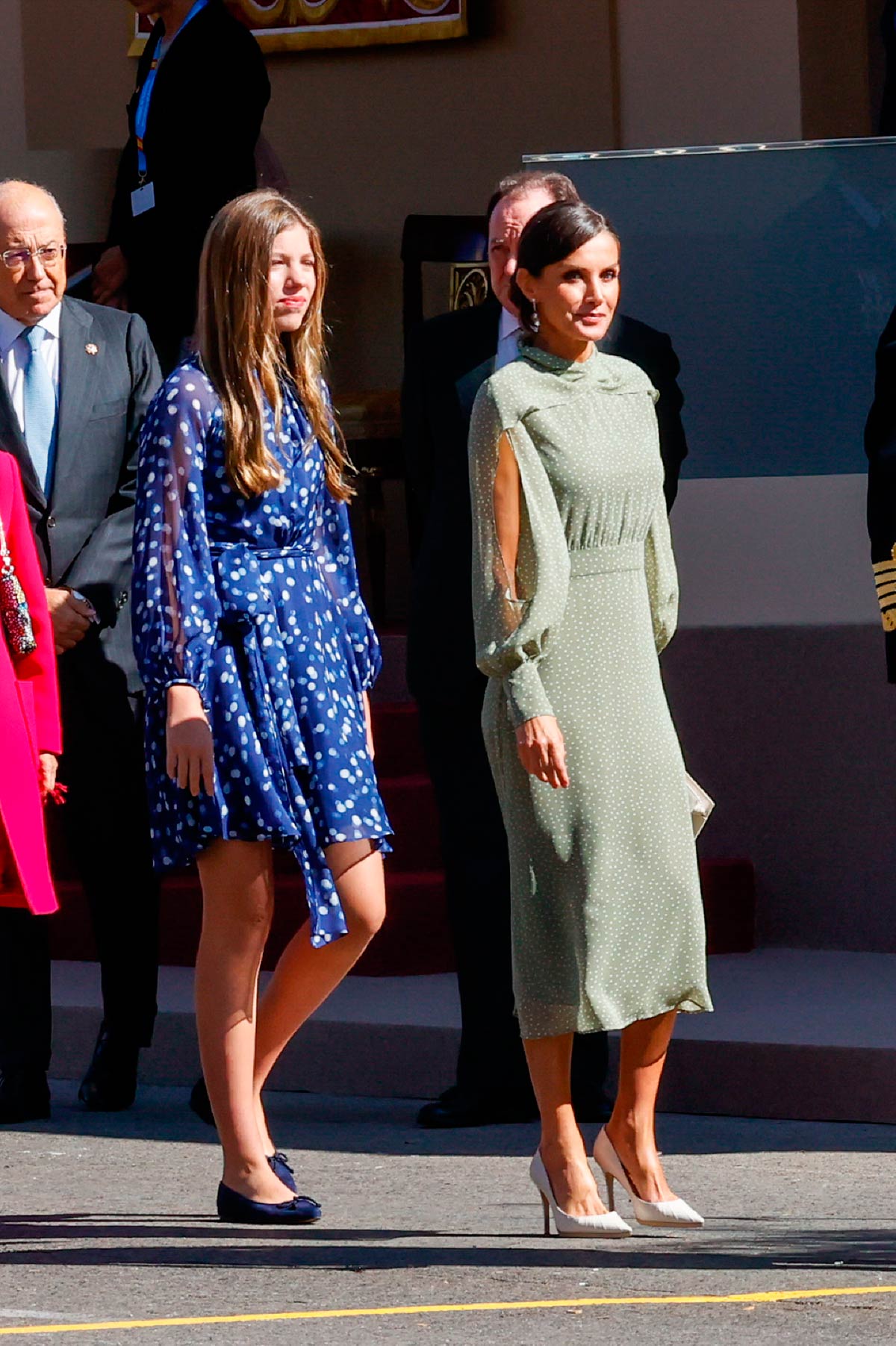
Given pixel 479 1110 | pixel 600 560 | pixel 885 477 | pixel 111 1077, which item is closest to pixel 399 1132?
pixel 479 1110

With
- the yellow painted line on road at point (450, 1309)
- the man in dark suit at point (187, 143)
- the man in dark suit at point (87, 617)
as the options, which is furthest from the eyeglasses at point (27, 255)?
the yellow painted line on road at point (450, 1309)

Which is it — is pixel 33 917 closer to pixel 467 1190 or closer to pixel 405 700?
pixel 467 1190

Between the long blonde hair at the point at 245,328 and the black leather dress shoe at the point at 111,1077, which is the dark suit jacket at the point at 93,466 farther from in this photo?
the long blonde hair at the point at 245,328

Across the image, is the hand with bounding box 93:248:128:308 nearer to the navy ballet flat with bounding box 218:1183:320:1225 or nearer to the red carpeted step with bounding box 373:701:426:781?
the red carpeted step with bounding box 373:701:426:781

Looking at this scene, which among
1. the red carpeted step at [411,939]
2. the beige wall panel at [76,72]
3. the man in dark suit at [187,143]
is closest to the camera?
the red carpeted step at [411,939]

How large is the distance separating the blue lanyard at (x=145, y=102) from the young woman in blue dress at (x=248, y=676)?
125 inches

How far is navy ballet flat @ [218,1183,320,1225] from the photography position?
5.23m

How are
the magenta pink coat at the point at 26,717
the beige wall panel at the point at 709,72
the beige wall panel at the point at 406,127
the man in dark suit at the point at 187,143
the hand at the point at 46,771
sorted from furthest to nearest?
1. the beige wall panel at the point at 406,127
2. the beige wall panel at the point at 709,72
3. the man in dark suit at the point at 187,143
4. the hand at the point at 46,771
5. the magenta pink coat at the point at 26,717

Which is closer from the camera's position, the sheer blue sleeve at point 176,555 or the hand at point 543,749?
the hand at point 543,749

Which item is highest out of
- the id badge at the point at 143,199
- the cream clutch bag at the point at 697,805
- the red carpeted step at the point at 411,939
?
the id badge at the point at 143,199

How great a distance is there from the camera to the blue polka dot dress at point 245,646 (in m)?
5.09

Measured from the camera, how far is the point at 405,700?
922cm

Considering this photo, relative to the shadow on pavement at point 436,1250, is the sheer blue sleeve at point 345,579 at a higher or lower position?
higher

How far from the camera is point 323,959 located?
524 cm
